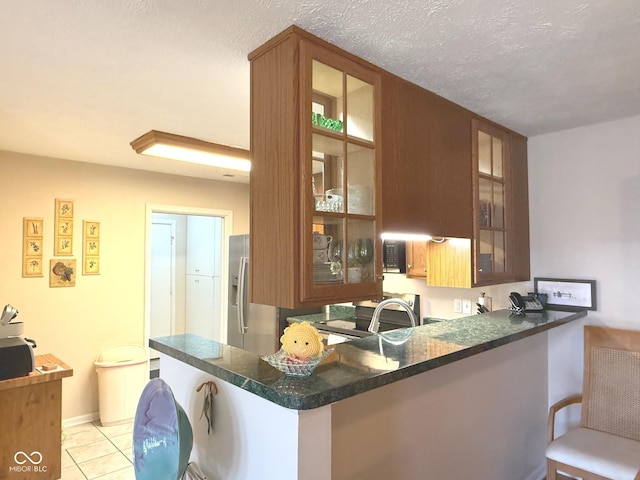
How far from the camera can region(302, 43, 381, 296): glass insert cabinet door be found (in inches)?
60.8

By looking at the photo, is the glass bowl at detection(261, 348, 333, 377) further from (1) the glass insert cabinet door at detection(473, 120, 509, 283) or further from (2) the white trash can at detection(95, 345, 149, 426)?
(2) the white trash can at detection(95, 345, 149, 426)

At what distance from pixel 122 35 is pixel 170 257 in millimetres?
4855

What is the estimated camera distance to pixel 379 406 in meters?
1.64

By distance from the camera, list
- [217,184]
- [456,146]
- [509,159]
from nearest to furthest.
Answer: [456,146] < [509,159] < [217,184]

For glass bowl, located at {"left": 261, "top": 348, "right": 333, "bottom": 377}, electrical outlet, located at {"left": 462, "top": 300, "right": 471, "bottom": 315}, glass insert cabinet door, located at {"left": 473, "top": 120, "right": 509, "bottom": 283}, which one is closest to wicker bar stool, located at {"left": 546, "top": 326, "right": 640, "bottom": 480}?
glass insert cabinet door, located at {"left": 473, "top": 120, "right": 509, "bottom": 283}

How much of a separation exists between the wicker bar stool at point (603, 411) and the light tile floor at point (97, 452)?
8.92 feet

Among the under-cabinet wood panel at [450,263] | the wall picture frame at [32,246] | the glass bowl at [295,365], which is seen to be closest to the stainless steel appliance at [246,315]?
the under-cabinet wood panel at [450,263]

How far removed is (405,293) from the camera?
362cm

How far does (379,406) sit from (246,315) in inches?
103

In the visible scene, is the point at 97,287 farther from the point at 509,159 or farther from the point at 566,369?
the point at 566,369

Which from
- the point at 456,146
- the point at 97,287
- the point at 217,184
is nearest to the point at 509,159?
the point at 456,146

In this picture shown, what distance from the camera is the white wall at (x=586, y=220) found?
2.54 m

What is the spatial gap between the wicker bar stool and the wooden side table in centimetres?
301

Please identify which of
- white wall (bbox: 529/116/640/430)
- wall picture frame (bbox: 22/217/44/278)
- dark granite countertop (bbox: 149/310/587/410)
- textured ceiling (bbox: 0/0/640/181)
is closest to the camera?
dark granite countertop (bbox: 149/310/587/410)
